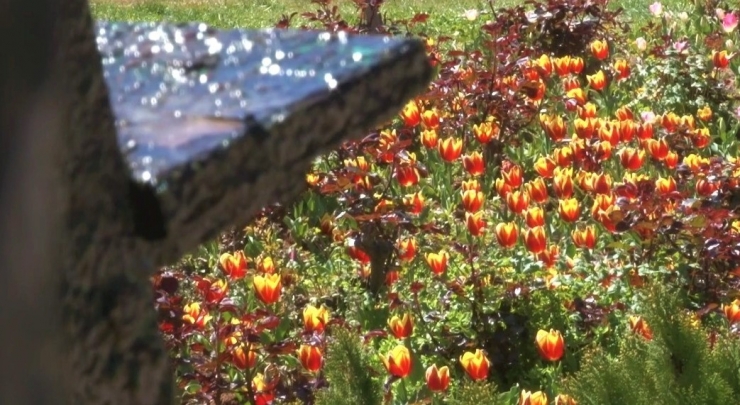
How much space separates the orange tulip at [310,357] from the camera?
2629 millimetres

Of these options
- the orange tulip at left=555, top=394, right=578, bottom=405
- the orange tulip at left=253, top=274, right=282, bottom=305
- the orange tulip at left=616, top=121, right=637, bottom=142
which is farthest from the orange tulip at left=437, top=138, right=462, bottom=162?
the orange tulip at left=555, top=394, right=578, bottom=405

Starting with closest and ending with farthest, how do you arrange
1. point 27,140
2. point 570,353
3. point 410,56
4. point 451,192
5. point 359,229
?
point 27,140
point 410,56
point 570,353
point 359,229
point 451,192

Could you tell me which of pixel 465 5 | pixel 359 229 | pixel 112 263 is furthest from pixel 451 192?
pixel 465 5

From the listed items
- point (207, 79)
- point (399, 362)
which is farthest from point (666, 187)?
point (207, 79)

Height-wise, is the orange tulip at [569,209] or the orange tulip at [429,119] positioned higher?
the orange tulip at [429,119]

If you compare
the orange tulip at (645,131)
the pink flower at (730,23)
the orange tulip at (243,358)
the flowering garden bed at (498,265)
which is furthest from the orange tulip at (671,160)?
the pink flower at (730,23)

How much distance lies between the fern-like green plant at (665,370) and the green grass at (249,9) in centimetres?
671

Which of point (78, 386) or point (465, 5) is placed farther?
point (465, 5)

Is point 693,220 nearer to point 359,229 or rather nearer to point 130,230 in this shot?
point 359,229

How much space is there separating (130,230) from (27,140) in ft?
0.38

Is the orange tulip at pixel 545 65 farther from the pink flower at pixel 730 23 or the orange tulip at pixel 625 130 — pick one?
the pink flower at pixel 730 23

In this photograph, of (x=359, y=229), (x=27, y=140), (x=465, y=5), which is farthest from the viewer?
(x=465, y=5)

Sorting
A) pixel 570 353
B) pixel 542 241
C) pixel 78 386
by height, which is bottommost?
pixel 570 353

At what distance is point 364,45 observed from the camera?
99cm
